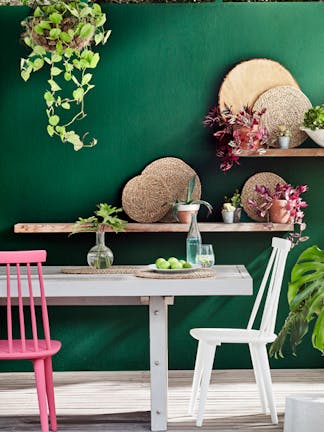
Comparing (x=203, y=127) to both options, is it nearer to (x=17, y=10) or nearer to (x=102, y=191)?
(x=102, y=191)

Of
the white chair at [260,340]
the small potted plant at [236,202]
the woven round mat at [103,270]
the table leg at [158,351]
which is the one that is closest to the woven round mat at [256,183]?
the small potted plant at [236,202]

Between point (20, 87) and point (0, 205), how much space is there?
0.77 meters

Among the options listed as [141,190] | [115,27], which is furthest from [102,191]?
[115,27]

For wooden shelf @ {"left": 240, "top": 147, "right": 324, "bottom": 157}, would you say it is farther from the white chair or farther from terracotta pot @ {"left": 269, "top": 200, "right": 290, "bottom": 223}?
the white chair

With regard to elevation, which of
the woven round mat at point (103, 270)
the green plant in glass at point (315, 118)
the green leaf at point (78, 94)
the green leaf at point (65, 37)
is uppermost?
the green leaf at point (65, 37)

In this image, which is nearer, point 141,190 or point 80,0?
point 80,0

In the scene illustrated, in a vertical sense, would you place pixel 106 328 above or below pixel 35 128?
below

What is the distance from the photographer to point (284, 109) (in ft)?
16.4

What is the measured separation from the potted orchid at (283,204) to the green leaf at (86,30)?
1.39 meters

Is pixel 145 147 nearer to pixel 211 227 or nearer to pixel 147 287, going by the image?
pixel 211 227

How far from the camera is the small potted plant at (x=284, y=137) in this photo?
491 cm

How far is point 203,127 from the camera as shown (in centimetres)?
509

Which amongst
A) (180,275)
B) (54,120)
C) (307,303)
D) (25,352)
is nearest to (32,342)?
(25,352)

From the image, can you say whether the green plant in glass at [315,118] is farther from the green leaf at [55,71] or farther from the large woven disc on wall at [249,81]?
the green leaf at [55,71]
